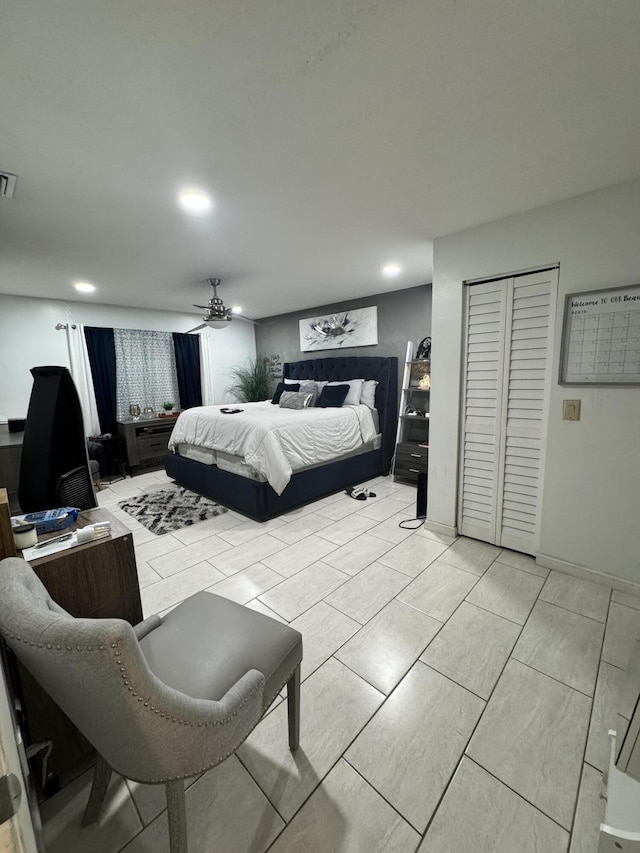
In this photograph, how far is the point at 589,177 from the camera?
1.79 metres

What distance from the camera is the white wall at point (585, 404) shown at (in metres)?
1.91

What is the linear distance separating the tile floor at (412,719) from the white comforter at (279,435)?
945mm

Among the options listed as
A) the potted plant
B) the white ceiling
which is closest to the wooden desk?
the white ceiling

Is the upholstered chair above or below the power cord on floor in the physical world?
above

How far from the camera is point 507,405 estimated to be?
2.41 metres

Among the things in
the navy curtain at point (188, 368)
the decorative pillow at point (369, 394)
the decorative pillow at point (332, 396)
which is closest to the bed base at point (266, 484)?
the decorative pillow at point (369, 394)

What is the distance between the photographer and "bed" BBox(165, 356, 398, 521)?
10.4ft

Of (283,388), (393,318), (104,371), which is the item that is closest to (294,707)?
(393,318)

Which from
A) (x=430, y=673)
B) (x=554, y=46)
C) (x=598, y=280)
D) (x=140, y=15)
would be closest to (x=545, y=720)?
(x=430, y=673)

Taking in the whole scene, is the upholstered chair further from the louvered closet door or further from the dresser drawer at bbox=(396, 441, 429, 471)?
the dresser drawer at bbox=(396, 441, 429, 471)

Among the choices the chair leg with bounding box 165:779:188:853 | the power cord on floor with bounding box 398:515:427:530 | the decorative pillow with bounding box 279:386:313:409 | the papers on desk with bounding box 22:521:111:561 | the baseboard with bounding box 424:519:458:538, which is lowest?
the power cord on floor with bounding box 398:515:427:530

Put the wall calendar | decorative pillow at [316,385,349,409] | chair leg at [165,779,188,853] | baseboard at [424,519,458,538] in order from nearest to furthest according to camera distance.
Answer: chair leg at [165,779,188,853], the wall calendar, baseboard at [424,519,458,538], decorative pillow at [316,385,349,409]

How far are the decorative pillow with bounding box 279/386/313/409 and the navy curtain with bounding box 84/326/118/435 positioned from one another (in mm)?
2444

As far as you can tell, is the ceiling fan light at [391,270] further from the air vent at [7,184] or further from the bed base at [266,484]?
the air vent at [7,184]
